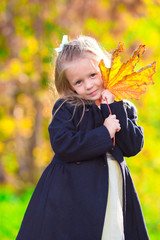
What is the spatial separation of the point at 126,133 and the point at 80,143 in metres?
0.28

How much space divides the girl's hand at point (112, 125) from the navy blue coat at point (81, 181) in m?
0.02

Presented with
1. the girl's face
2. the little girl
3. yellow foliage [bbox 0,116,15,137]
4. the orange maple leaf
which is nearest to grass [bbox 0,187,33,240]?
yellow foliage [bbox 0,116,15,137]

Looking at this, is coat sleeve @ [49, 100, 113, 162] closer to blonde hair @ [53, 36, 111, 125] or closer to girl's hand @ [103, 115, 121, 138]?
girl's hand @ [103, 115, 121, 138]

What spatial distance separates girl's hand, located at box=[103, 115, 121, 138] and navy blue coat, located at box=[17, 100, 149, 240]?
0.07 ft

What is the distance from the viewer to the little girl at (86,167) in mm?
2031

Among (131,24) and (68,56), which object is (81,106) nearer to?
(68,56)

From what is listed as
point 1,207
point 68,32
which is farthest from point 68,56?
point 68,32

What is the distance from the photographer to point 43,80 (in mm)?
6984

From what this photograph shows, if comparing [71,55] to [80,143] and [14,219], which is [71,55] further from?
[14,219]

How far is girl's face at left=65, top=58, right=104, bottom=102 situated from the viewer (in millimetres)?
2158

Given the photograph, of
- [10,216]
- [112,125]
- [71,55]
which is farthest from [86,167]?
[10,216]

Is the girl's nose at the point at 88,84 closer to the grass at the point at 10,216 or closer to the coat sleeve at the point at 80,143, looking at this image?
the coat sleeve at the point at 80,143

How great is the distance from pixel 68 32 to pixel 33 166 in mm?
3362

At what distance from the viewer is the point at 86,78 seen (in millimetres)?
2160
